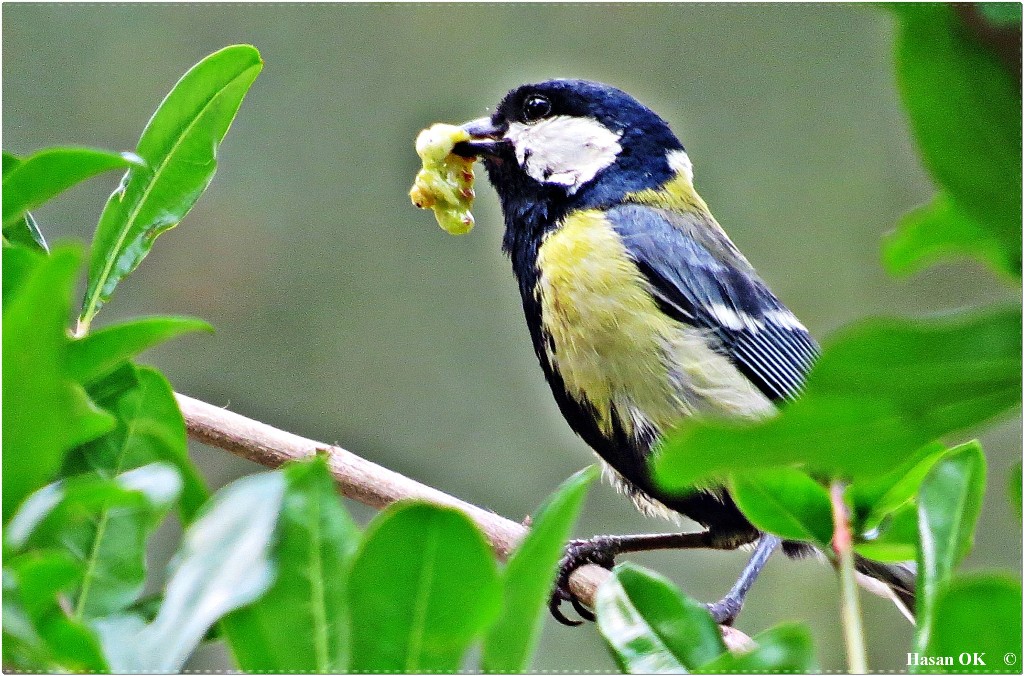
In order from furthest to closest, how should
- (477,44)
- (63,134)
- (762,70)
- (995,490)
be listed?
(995,490) → (63,134) → (477,44) → (762,70)

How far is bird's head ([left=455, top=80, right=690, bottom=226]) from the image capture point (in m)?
1.52

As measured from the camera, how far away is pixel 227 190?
2803 mm

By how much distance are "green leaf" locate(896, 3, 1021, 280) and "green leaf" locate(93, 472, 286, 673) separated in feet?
0.88

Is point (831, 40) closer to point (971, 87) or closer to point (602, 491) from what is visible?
point (602, 491)

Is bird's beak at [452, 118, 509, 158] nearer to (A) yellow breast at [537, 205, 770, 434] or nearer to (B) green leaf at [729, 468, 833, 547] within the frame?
(A) yellow breast at [537, 205, 770, 434]

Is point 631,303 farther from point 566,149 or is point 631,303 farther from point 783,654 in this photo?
point 783,654

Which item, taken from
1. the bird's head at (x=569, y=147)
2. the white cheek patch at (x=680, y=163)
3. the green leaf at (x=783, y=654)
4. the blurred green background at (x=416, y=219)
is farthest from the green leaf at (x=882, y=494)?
the blurred green background at (x=416, y=219)

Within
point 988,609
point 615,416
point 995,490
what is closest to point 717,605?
point 615,416

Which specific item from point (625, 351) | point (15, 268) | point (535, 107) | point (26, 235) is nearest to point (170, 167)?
point (26, 235)

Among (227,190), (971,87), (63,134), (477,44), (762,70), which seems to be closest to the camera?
(971,87)

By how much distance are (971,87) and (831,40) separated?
1.56m

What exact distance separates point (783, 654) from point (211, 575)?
22 cm

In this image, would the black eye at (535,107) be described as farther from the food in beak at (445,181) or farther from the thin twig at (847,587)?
the thin twig at (847,587)

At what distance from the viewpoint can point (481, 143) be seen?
1.57 m
